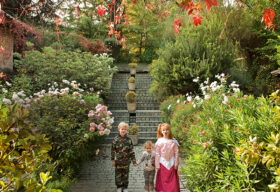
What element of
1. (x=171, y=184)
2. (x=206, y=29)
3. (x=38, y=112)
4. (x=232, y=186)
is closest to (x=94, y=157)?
(x=38, y=112)

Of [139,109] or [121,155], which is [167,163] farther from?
[139,109]

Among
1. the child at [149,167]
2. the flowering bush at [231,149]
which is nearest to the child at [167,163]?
the child at [149,167]

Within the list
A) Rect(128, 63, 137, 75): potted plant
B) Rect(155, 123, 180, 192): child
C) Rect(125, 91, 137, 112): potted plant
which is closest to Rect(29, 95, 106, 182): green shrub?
Rect(155, 123, 180, 192): child

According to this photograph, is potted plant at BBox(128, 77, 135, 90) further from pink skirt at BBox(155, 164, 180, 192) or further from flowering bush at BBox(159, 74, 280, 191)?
flowering bush at BBox(159, 74, 280, 191)

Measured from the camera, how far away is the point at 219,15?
13203mm

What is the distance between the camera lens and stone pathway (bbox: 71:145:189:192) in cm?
525

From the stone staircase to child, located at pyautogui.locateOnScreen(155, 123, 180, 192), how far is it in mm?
5156

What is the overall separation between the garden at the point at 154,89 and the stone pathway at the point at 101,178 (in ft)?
1.09

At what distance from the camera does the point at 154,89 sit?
12453mm

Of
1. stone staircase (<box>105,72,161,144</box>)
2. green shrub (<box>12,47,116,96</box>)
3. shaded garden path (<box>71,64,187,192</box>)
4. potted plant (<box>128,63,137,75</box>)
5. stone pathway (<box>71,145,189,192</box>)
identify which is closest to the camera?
stone pathway (<box>71,145,189,192</box>)

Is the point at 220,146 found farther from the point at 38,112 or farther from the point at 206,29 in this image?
the point at 206,29

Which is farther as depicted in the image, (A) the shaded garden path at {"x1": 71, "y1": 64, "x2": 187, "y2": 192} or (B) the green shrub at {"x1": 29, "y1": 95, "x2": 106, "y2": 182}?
(A) the shaded garden path at {"x1": 71, "y1": 64, "x2": 187, "y2": 192}

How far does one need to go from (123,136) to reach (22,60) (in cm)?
764

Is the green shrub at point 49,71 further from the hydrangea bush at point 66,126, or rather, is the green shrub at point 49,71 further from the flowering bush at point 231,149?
the flowering bush at point 231,149
